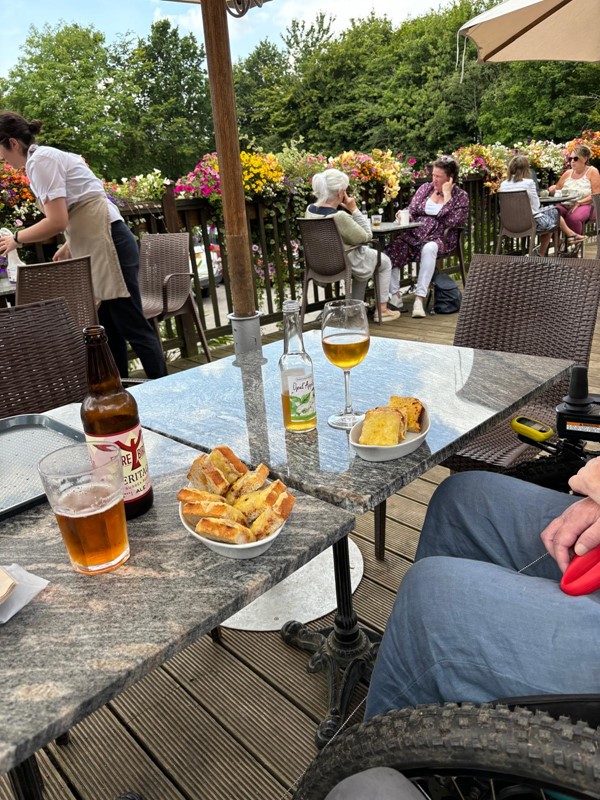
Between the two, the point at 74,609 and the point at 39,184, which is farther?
the point at 39,184

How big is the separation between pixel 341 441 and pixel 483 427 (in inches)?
11.6

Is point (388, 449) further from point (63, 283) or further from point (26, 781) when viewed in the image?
point (63, 283)

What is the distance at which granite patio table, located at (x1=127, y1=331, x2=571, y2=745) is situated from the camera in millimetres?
1076

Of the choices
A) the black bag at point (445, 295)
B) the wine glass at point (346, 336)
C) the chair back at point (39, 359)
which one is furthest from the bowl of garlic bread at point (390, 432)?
the black bag at point (445, 295)

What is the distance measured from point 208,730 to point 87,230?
284 cm

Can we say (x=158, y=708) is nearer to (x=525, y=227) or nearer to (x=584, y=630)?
(x=584, y=630)

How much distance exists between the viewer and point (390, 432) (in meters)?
1.10

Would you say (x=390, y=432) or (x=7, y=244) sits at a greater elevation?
(x=7, y=244)

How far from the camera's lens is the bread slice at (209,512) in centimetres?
84

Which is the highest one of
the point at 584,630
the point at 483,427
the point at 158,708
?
the point at 483,427

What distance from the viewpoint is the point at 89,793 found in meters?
1.38

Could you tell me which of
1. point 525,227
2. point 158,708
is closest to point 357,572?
point 158,708

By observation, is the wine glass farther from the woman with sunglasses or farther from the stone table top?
the woman with sunglasses

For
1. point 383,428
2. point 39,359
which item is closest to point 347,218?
point 39,359
